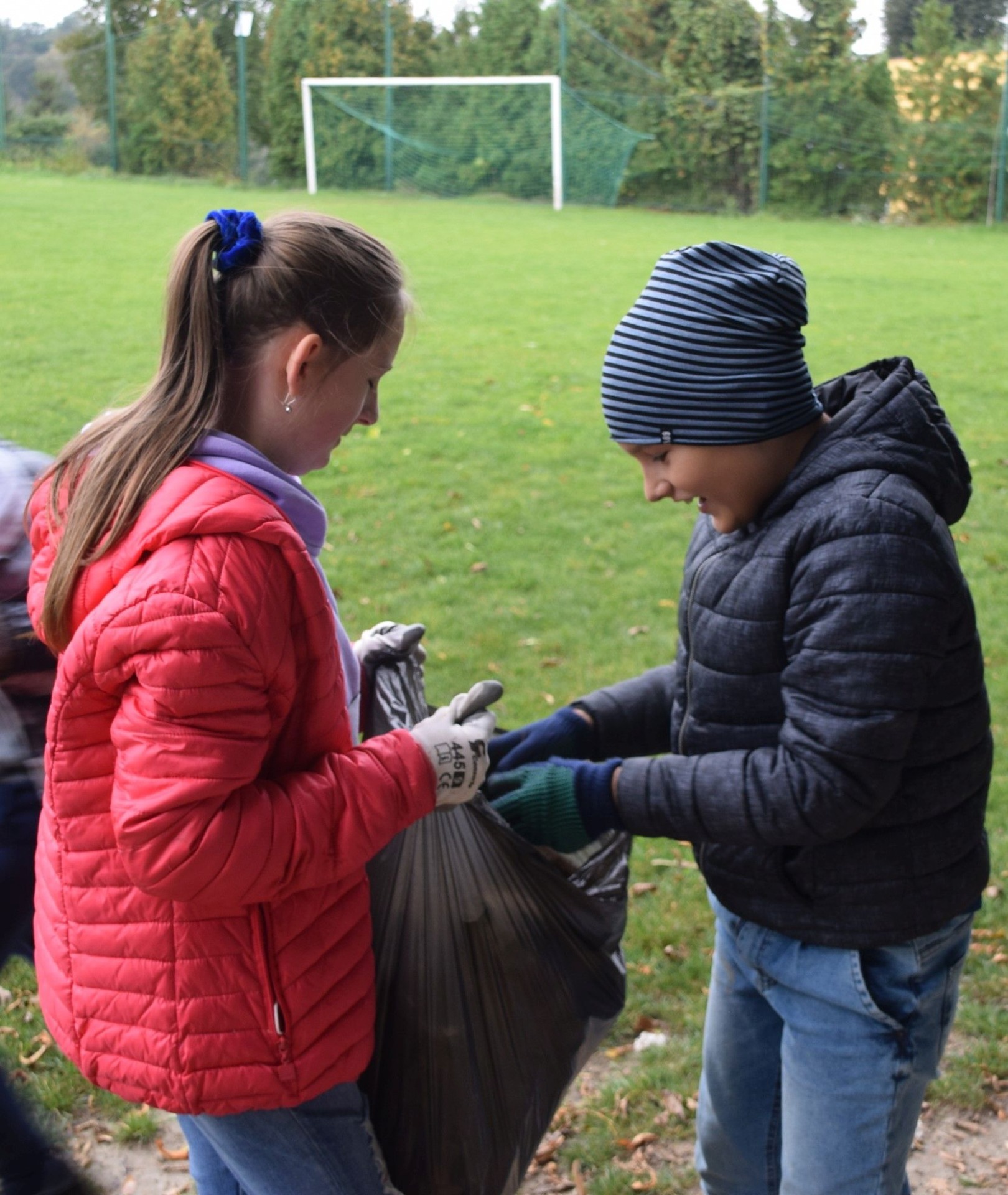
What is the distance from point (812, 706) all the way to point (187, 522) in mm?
780

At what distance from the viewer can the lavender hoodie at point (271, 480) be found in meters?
1.51

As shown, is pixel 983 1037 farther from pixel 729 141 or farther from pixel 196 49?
pixel 196 49

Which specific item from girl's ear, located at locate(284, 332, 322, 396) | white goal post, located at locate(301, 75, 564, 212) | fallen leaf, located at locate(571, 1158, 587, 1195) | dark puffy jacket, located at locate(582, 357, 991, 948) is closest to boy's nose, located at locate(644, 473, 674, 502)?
dark puffy jacket, located at locate(582, 357, 991, 948)

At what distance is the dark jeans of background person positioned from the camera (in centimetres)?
230

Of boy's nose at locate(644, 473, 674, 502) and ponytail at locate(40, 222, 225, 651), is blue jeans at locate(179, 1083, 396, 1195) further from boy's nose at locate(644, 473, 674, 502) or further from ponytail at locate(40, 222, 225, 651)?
boy's nose at locate(644, 473, 674, 502)

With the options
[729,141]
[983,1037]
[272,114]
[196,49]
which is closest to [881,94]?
[729,141]

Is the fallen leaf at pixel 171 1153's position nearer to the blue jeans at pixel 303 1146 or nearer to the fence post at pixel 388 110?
the blue jeans at pixel 303 1146

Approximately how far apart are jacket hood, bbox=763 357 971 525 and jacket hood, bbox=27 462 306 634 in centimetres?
64

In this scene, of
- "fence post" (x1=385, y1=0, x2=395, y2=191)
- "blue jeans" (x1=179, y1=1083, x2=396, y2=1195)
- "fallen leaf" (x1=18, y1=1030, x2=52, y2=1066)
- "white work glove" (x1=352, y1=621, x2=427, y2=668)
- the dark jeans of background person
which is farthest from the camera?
"fence post" (x1=385, y1=0, x2=395, y2=191)

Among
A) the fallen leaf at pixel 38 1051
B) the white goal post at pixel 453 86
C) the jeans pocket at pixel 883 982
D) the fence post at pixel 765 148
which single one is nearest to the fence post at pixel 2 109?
the white goal post at pixel 453 86

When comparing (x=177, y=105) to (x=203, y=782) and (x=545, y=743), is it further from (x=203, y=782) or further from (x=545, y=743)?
(x=203, y=782)

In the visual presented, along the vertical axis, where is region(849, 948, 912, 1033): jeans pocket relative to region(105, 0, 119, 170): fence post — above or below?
below

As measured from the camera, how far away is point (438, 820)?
1839mm

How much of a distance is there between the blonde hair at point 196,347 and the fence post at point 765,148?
26650 mm
